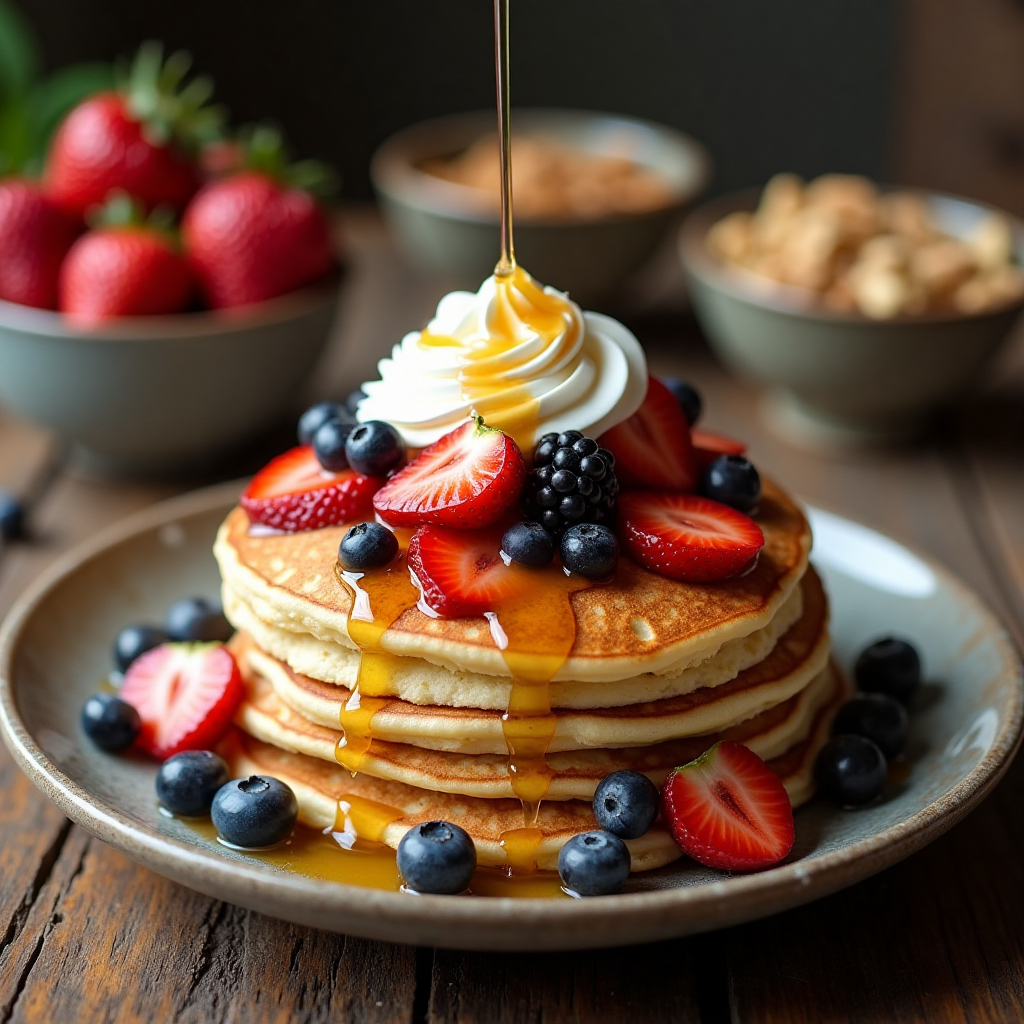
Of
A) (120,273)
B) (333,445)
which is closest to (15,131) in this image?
(120,273)

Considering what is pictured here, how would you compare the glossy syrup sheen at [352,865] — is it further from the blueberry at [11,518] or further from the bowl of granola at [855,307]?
the bowl of granola at [855,307]

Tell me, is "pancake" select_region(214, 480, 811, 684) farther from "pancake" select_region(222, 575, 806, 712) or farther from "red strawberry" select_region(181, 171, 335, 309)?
"red strawberry" select_region(181, 171, 335, 309)

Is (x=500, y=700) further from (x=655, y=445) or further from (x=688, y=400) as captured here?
(x=688, y=400)

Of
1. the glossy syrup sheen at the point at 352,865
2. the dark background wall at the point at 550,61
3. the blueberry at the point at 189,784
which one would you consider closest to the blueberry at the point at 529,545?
the glossy syrup sheen at the point at 352,865

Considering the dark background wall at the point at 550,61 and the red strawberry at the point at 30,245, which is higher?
the red strawberry at the point at 30,245

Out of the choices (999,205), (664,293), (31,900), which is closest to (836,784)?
(31,900)

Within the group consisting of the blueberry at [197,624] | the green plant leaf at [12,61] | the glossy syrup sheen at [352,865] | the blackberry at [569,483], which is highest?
the blackberry at [569,483]
